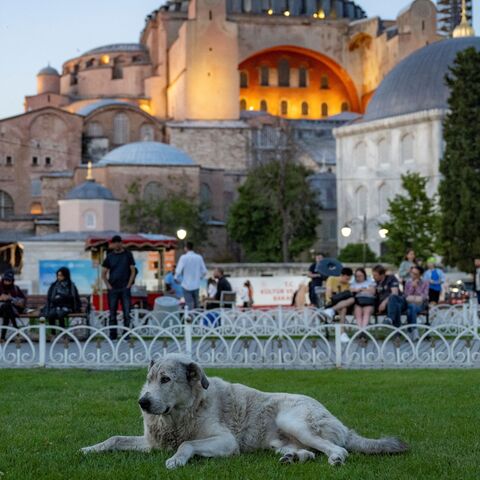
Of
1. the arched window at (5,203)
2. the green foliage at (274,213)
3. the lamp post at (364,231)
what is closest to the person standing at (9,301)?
the lamp post at (364,231)

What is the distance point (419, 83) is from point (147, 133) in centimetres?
2512

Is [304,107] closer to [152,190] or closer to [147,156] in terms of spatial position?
[147,156]

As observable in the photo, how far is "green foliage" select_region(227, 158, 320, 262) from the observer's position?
5556 cm

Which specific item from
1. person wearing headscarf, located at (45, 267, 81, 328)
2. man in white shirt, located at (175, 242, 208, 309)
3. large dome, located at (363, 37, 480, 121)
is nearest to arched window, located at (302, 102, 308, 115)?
large dome, located at (363, 37, 480, 121)

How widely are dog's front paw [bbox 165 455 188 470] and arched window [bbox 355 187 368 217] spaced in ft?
169

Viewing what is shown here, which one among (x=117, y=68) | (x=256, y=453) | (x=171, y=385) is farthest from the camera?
(x=117, y=68)

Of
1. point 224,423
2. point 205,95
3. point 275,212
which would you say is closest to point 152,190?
point 275,212

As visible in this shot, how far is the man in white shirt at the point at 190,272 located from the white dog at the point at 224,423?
12456 millimetres

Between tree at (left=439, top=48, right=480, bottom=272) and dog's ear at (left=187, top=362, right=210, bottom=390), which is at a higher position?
tree at (left=439, top=48, right=480, bottom=272)

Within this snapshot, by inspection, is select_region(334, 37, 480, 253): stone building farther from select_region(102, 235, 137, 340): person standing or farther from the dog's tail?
the dog's tail

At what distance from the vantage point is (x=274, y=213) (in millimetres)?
56156

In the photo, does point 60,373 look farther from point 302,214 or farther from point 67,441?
point 302,214

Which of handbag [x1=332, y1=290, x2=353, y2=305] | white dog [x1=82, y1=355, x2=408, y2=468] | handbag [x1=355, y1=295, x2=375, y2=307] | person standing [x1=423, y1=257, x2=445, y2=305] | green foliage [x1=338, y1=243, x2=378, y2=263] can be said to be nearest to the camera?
white dog [x1=82, y1=355, x2=408, y2=468]

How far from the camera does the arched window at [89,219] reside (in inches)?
1829
